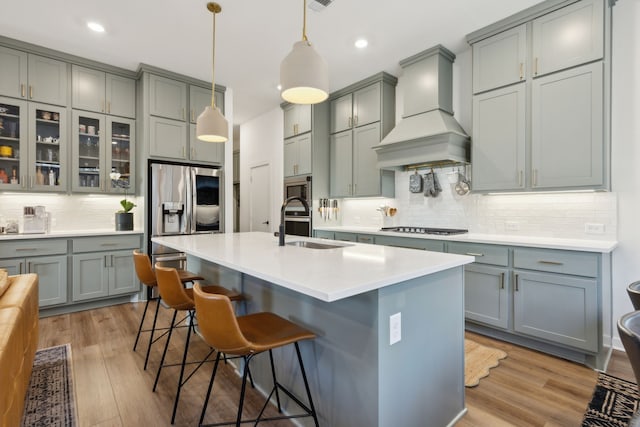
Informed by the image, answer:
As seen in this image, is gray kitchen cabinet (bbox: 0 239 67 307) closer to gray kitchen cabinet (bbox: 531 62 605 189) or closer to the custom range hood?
the custom range hood

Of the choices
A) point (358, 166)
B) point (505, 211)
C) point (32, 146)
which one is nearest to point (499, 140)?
point (505, 211)

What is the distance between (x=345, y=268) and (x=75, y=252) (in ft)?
11.8

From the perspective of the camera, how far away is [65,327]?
3.22 m

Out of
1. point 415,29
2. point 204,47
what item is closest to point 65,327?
point 204,47

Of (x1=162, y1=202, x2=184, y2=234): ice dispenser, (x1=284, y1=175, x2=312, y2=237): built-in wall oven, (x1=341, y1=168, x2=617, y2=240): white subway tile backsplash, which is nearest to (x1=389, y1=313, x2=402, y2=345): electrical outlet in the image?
(x1=341, y1=168, x2=617, y2=240): white subway tile backsplash

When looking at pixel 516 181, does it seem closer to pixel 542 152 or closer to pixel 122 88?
pixel 542 152

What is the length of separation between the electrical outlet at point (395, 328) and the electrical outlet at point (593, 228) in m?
2.45

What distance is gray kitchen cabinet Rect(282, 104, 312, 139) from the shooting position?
4918 mm

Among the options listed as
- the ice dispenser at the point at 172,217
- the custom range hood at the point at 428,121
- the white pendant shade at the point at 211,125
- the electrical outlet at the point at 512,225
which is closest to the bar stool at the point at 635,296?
the electrical outlet at the point at 512,225

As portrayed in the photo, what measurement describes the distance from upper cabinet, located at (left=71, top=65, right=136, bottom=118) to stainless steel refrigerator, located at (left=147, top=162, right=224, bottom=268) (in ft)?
2.94

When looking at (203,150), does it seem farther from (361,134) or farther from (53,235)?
(361,134)

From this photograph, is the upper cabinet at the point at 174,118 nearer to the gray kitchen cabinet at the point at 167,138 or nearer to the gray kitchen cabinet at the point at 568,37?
the gray kitchen cabinet at the point at 167,138

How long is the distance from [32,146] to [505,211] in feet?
17.1

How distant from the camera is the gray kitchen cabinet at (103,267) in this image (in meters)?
3.62
